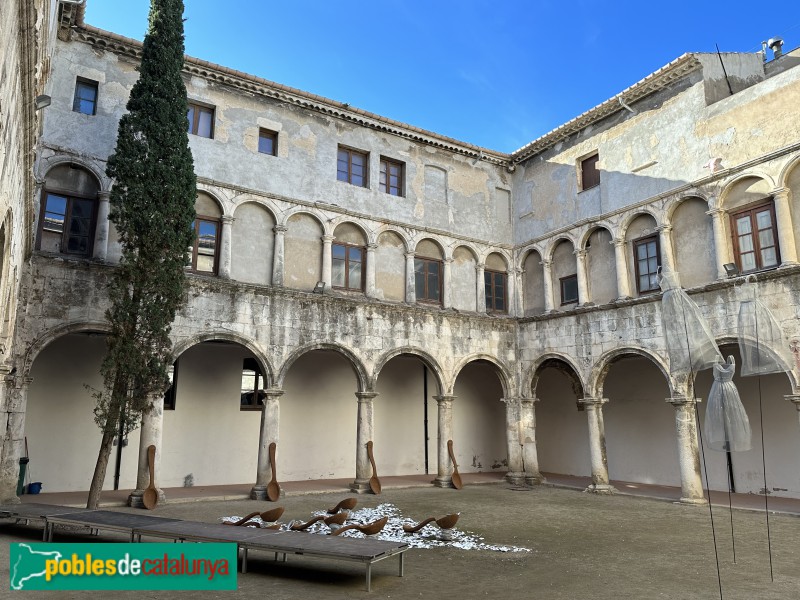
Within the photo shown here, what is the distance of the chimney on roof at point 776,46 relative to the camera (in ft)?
47.0

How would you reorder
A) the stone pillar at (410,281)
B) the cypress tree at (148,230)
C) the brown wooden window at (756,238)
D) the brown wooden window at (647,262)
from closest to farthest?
1. the cypress tree at (148,230)
2. the brown wooden window at (756,238)
3. the brown wooden window at (647,262)
4. the stone pillar at (410,281)

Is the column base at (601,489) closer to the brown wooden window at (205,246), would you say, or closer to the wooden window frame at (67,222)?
the brown wooden window at (205,246)

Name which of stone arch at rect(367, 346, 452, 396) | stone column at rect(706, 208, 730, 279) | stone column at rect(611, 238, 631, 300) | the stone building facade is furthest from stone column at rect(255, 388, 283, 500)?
stone column at rect(706, 208, 730, 279)

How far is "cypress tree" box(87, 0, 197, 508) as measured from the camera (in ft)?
34.4

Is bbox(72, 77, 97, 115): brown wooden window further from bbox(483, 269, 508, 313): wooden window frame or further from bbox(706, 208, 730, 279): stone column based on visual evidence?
bbox(706, 208, 730, 279): stone column

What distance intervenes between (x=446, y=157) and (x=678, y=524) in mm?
11099

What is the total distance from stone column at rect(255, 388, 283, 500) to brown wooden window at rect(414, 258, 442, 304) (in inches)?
192

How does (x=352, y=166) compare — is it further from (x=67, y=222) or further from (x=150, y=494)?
(x=150, y=494)

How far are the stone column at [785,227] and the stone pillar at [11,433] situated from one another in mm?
14234

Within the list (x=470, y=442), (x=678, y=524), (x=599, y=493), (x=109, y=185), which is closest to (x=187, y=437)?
(x=109, y=185)

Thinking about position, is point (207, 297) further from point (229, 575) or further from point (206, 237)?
point (229, 575)

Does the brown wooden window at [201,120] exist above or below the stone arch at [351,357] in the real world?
above

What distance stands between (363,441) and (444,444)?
2.31 meters

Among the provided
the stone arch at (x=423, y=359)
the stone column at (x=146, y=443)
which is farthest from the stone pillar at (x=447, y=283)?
the stone column at (x=146, y=443)
